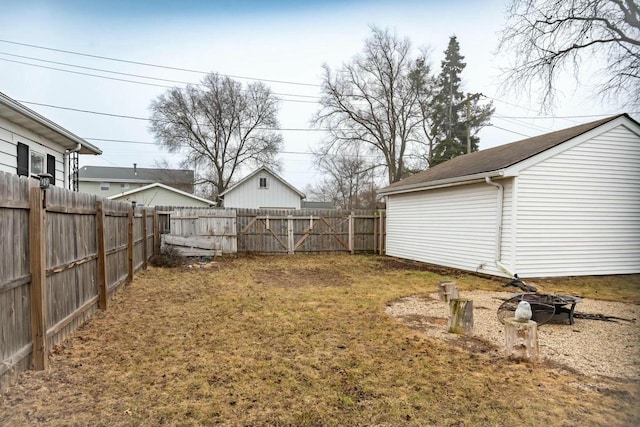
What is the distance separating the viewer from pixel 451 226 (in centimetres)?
1104

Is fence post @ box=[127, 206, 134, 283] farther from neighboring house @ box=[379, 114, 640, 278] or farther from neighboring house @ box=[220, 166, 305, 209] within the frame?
neighboring house @ box=[220, 166, 305, 209]

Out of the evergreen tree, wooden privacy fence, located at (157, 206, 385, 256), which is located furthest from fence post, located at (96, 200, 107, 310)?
the evergreen tree

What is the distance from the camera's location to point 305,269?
11297 millimetres

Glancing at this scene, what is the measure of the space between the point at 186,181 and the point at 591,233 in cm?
3186

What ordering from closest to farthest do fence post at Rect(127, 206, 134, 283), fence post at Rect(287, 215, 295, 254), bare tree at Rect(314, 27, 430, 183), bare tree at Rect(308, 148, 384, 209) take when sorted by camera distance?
fence post at Rect(127, 206, 134, 283)
fence post at Rect(287, 215, 295, 254)
bare tree at Rect(314, 27, 430, 183)
bare tree at Rect(308, 148, 384, 209)

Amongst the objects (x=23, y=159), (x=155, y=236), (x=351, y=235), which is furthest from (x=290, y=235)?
(x=23, y=159)

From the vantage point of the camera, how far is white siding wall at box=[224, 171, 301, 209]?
958 inches

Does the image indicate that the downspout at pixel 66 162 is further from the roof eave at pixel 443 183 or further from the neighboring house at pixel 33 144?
the roof eave at pixel 443 183

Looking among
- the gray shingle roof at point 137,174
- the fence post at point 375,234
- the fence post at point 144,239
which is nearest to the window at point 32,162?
the fence post at point 144,239

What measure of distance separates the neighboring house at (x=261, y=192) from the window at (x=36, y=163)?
15.7 metres

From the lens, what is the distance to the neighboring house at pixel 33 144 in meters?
6.49

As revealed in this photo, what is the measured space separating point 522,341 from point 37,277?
189 inches

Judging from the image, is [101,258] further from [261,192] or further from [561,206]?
[261,192]

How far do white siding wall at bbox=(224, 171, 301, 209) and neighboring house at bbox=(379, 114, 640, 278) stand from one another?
632 inches
